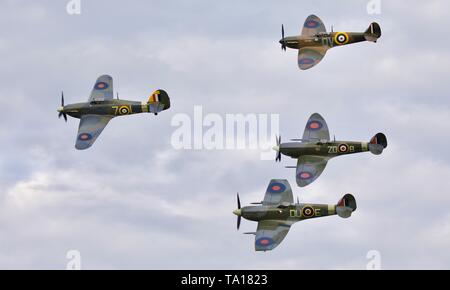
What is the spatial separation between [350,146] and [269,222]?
965 centimetres

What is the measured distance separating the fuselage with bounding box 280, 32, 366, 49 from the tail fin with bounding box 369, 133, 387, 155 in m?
10.3

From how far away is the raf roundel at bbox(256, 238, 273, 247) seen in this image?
80375 millimetres

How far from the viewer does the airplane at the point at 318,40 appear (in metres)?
92.4

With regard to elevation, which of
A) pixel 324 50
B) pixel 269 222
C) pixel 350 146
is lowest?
pixel 269 222

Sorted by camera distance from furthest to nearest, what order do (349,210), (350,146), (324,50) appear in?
(324,50) < (350,146) < (349,210)

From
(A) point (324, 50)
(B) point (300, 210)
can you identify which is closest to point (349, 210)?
(B) point (300, 210)

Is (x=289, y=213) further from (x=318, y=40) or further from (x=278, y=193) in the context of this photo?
(x=318, y=40)

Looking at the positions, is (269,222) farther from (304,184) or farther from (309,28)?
(309,28)

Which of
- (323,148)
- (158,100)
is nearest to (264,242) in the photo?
(323,148)

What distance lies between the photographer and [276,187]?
275 ft

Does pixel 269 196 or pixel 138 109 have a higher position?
pixel 138 109

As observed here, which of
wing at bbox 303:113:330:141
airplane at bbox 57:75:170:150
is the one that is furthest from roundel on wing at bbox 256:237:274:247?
airplane at bbox 57:75:170:150

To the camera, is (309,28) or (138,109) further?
(309,28)

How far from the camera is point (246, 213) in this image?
82.3 meters
